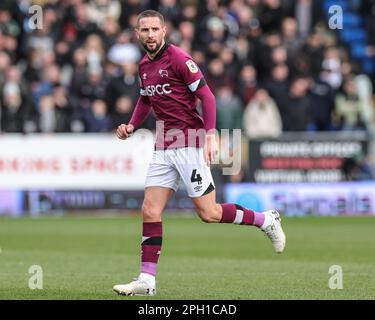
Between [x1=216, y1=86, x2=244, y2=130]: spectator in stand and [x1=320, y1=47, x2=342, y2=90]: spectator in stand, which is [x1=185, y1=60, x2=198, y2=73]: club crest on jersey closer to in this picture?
[x1=216, y1=86, x2=244, y2=130]: spectator in stand

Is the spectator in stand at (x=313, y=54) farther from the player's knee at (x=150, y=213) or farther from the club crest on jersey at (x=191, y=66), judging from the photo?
the player's knee at (x=150, y=213)

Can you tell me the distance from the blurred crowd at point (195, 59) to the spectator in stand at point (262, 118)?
2cm

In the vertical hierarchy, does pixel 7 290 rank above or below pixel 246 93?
below

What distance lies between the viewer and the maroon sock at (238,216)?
35.9ft

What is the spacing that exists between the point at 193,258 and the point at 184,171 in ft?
12.4

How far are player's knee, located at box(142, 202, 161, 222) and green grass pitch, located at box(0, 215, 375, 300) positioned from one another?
2.26 ft

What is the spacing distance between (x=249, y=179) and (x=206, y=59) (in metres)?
3.30

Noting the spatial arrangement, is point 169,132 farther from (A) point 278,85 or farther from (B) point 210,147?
(A) point 278,85

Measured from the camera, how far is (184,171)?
35.2 ft

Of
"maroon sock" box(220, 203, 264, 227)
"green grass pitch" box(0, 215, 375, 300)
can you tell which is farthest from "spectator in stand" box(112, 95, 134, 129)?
"maroon sock" box(220, 203, 264, 227)

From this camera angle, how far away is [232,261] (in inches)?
548

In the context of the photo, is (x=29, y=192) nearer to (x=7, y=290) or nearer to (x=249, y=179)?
(x=249, y=179)

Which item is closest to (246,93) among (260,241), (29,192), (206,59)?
(206,59)

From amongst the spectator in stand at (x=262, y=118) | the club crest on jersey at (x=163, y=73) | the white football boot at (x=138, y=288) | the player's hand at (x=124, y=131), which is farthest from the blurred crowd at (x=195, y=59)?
the white football boot at (x=138, y=288)
